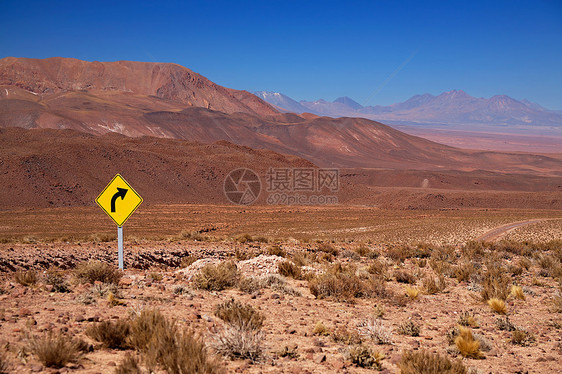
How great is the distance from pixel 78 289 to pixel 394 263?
34.7 ft

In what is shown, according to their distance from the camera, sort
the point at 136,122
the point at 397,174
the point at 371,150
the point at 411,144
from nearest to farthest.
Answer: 1. the point at 397,174
2. the point at 136,122
3. the point at 371,150
4. the point at 411,144

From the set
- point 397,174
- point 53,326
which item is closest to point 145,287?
point 53,326

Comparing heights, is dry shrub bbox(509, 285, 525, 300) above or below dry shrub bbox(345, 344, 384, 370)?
below

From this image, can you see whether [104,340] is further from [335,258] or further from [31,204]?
[31,204]

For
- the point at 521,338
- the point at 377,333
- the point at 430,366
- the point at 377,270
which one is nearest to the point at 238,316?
the point at 377,333

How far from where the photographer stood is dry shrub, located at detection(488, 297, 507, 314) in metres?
8.92

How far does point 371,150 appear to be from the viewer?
142000 mm

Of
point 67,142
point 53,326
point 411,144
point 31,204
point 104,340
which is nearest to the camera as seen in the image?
point 104,340

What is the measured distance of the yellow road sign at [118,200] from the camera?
10.3 metres

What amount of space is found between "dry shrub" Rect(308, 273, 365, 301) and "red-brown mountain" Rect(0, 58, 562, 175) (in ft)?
348

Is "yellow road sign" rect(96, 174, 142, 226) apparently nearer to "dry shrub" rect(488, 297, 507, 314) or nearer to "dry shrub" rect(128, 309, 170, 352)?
"dry shrub" rect(128, 309, 170, 352)

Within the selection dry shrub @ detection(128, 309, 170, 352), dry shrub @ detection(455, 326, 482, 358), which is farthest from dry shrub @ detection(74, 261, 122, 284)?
dry shrub @ detection(455, 326, 482, 358)

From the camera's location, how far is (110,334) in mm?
5387

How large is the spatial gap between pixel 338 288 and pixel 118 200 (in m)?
5.60
